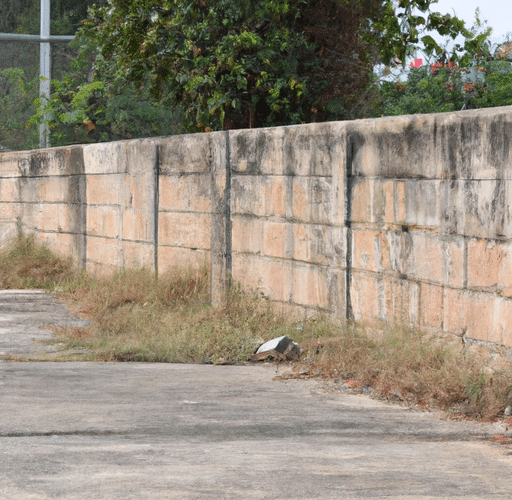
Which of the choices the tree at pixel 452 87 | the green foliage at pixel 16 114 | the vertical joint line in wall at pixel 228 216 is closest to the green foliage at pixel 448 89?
the tree at pixel 452 87

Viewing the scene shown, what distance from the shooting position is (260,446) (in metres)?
4.59

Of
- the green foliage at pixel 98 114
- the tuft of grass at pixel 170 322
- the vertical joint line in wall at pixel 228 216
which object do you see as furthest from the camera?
the green foliage at pixel 98 114

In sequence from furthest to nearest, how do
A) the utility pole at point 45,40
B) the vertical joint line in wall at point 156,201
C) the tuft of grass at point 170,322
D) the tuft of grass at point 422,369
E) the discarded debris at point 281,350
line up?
1. the utility pole at point 45,40
2. the vertical joint line in wall at point 156,201
3. the tuft of grass at point 170,322
4. the discarded debris at point 281,350
5. the tuft of grass at point 422,369

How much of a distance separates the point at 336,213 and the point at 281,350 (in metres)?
1.26

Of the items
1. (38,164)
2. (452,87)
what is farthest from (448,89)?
(38,164)

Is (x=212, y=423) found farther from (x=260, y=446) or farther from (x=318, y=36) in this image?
(x=318, y=36)

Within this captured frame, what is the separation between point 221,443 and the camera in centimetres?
462

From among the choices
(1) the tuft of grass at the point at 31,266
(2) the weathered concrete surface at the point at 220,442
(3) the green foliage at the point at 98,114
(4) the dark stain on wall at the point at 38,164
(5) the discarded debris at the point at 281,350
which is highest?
(3) the green foliage at the point at 98,114

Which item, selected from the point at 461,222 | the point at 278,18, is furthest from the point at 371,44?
the point at 461,222

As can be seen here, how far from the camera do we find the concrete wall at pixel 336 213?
583 centimetres

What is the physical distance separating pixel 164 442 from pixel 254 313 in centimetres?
350

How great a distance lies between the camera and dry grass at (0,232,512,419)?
554 cm

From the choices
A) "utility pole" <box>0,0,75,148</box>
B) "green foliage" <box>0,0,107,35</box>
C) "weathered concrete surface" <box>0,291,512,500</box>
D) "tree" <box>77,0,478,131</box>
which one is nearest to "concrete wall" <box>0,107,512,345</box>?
"weathered concrete surface" <box>0,291,512,500</box>

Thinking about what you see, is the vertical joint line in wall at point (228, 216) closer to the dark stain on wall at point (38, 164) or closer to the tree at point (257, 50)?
the tree at point (257, 50)
